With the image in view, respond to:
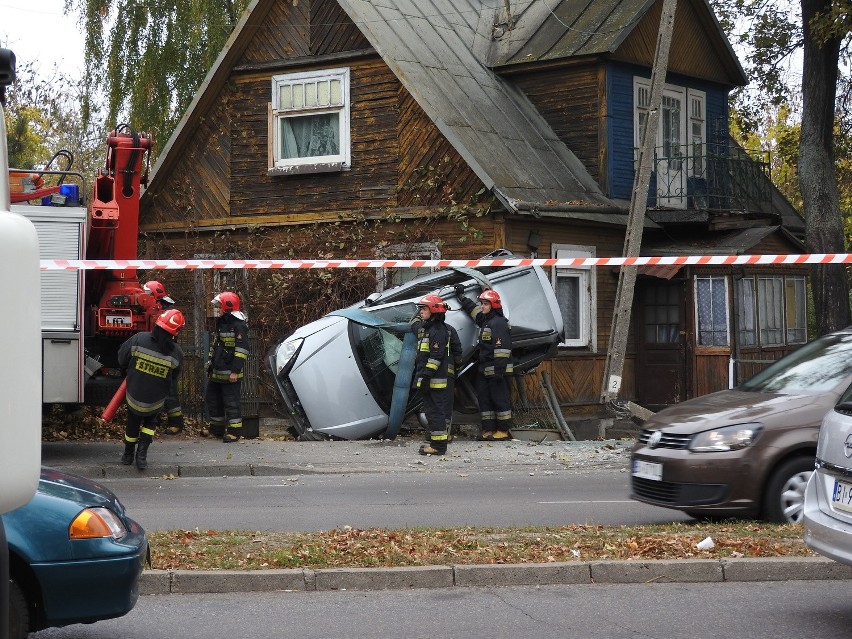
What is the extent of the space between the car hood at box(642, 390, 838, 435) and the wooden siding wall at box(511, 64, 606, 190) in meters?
13.1

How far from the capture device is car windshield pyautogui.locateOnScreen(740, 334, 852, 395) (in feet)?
30.8

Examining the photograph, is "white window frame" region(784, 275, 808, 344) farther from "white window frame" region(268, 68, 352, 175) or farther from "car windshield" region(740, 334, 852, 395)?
"car windshield" region(740, 334, 852, 395)

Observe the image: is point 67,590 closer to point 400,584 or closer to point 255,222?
point 400,584

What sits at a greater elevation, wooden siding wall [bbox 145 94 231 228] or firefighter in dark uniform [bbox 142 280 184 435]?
wooden siding wall [bbox 145 94 231 228]

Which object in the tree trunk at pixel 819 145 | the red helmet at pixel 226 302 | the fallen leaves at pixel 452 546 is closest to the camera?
the fallen leaves at pixel 452 546

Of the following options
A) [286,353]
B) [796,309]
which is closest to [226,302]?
[286,353]

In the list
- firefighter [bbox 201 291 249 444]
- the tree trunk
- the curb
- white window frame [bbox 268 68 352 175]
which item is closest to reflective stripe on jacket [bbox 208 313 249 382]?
firefighter [bbox 201 291 249 444]

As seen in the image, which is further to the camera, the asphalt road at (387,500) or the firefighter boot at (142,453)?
the firefighter boot at (142,453)

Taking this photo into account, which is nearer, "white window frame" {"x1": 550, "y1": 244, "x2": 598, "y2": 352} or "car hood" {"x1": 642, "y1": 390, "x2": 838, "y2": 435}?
"car hood" {"x1": 642, "y1": 390, "x2": 838, "y2": 435}

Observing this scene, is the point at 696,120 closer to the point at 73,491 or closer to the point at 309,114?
the point at 309,114

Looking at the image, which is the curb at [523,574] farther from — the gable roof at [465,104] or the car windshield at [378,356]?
the gable roof at [465,104]

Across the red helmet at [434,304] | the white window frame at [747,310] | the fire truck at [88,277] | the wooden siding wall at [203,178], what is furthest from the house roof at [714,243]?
the fire truck at [88,277]

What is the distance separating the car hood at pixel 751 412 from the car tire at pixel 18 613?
5.38 metres

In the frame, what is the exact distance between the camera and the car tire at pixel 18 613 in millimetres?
5439
